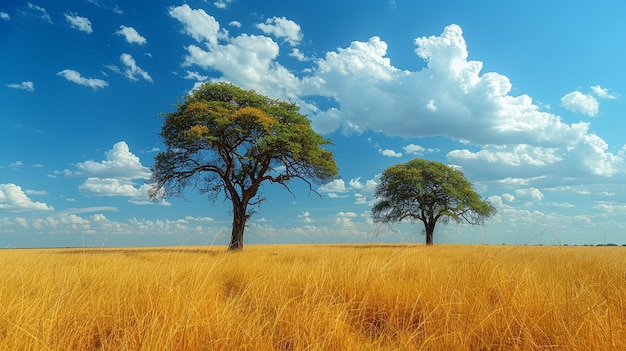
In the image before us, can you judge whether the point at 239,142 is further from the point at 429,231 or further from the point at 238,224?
the point at 429,231

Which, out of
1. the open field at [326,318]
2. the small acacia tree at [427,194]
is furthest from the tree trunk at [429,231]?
the open field at [326,318]

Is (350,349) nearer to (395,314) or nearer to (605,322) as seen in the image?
(395,314)

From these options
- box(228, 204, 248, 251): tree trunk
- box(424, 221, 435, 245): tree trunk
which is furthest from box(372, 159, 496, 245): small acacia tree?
box(228, 204, 248, 251): tree trunk

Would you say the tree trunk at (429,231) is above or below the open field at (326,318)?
above

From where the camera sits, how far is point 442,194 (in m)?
35.1

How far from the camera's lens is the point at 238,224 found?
75.2ft

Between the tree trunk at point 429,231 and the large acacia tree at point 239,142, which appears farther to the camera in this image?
the tree trunk at point 429,231

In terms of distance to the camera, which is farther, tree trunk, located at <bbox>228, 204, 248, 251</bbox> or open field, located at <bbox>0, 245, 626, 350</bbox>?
tree trunk, located at <bbox>228, 204, 248, 251</bbox>

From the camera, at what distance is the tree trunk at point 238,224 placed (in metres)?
22.7

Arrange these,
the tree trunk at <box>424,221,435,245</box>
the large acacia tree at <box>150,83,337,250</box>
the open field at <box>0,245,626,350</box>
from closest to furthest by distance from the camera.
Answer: the open field at <box>0,245,626,350</box> → the large acacia tree at <box>150,83,337,250</box> → the tree trunk at <box>424,221,435,245</box>

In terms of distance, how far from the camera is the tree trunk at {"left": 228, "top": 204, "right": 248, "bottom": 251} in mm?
22672

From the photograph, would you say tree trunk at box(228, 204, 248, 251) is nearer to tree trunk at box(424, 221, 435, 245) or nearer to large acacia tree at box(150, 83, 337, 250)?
large acacia tree at box(150, 83, 337, 250)

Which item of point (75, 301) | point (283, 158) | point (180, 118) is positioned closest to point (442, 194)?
point (283, 158)

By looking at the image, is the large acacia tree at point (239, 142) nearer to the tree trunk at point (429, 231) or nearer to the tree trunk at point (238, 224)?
the tree trunk at point (238, 224)
